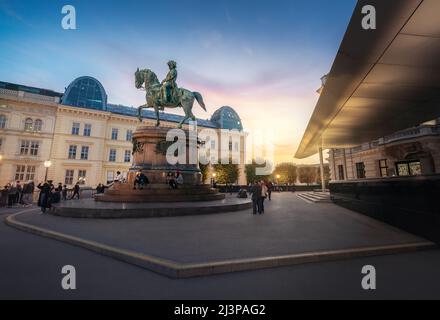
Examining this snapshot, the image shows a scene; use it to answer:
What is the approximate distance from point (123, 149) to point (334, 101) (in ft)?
149

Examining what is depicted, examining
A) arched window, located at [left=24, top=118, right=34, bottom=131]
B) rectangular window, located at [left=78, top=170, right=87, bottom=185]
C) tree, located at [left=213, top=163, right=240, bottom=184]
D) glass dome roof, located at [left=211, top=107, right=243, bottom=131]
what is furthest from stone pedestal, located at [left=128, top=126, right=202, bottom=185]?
glass dome roof, located at [left=211, top=107, right=243, bottom=131]

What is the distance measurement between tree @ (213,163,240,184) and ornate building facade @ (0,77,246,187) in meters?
21.2

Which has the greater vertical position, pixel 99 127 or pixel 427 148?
pixel 99 127

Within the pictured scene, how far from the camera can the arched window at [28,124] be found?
36.4m

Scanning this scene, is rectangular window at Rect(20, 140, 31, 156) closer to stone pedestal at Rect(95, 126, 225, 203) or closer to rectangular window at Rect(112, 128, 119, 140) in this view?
rectangular window at Rect(112, 128, 119, 140)

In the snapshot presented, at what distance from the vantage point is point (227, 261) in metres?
3.89

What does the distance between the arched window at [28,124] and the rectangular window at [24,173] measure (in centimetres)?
692

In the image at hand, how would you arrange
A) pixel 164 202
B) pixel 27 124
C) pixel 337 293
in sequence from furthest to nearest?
pixel 27 124
pixel 164 202
pixel 337 293

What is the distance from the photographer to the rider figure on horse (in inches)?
585

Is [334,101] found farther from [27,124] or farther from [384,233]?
[27,124]

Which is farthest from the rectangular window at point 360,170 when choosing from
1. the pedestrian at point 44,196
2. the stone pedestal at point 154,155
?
the pedestrian at point 44,196

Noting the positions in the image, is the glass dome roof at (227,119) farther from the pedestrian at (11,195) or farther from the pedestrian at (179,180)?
the pedestrian at (11,195)

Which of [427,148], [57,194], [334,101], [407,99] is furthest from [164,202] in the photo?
[427,148]

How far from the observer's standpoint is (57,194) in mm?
12773
